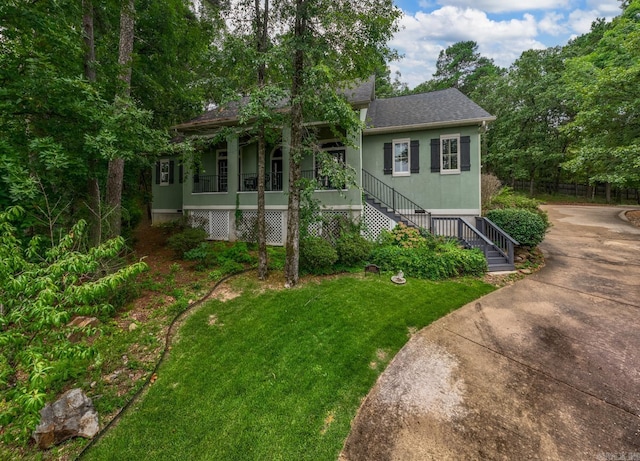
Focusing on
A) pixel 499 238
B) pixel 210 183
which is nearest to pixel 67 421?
pixel 499 238

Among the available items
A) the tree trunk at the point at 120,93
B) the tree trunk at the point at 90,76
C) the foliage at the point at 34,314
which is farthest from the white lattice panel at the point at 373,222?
the tree trunk at the point at 90,76

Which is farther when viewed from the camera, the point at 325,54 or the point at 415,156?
the point at 415,156

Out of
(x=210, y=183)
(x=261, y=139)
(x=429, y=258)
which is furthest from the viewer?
(x=210, y=183)

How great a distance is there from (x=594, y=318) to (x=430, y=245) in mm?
3580

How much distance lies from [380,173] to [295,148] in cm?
545

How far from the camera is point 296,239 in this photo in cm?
623

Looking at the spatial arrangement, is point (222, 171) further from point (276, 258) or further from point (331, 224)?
point (331, 224)

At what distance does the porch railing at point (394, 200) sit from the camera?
9680 mm

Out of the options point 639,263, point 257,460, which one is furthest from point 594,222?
point 257,460

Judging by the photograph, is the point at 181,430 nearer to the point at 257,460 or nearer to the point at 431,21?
the point at 257,460

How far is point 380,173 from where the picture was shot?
10422 millimetres

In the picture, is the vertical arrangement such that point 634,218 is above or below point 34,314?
above

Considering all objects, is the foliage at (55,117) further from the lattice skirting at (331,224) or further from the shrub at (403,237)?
the shrub at (403,237)

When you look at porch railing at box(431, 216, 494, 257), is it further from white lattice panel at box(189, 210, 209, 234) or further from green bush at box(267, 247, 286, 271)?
white lattice panel at box(189, 210, 209, 234)
